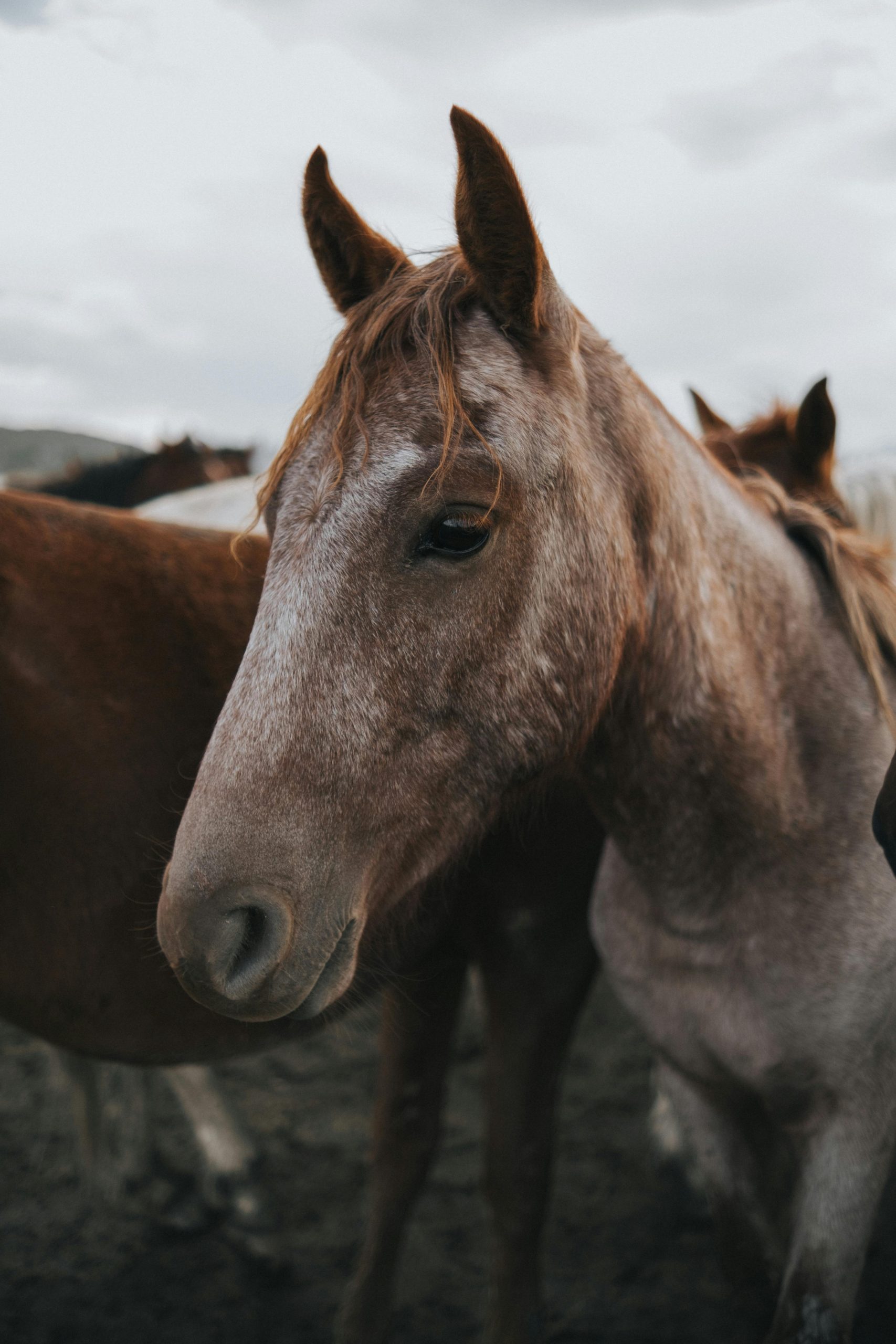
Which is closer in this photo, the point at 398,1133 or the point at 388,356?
the point at 388,356

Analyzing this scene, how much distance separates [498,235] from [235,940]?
1.12 metres

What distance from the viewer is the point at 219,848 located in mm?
1178

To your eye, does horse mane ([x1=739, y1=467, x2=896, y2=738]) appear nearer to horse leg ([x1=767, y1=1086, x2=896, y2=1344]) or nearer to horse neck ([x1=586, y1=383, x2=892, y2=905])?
horse neck ([x1=586, y1=383, x2=892, y2=905])

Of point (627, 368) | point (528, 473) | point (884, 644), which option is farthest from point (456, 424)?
point (884, 644)

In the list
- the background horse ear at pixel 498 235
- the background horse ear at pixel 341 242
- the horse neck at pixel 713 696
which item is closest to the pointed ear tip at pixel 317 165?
the background horse ear at pixel 341 242

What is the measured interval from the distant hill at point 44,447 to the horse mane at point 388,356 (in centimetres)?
1025

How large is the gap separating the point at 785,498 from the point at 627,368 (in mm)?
617

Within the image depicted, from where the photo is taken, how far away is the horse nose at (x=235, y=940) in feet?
3.83

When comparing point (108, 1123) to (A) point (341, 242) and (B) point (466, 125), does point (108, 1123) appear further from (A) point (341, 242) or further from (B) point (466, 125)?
(B) point (466, 125)

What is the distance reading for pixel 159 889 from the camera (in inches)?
75.3

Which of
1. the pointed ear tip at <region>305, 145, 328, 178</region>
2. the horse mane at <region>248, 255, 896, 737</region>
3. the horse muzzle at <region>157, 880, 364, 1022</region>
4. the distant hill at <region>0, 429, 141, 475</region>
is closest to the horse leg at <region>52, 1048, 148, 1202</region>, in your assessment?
the horse muzzle at <region>157, 880, 364, 1022</region>

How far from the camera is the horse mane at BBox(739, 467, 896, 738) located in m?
1.92

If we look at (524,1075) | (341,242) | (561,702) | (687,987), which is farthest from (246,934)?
(524,1075)

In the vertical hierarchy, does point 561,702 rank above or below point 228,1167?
above
